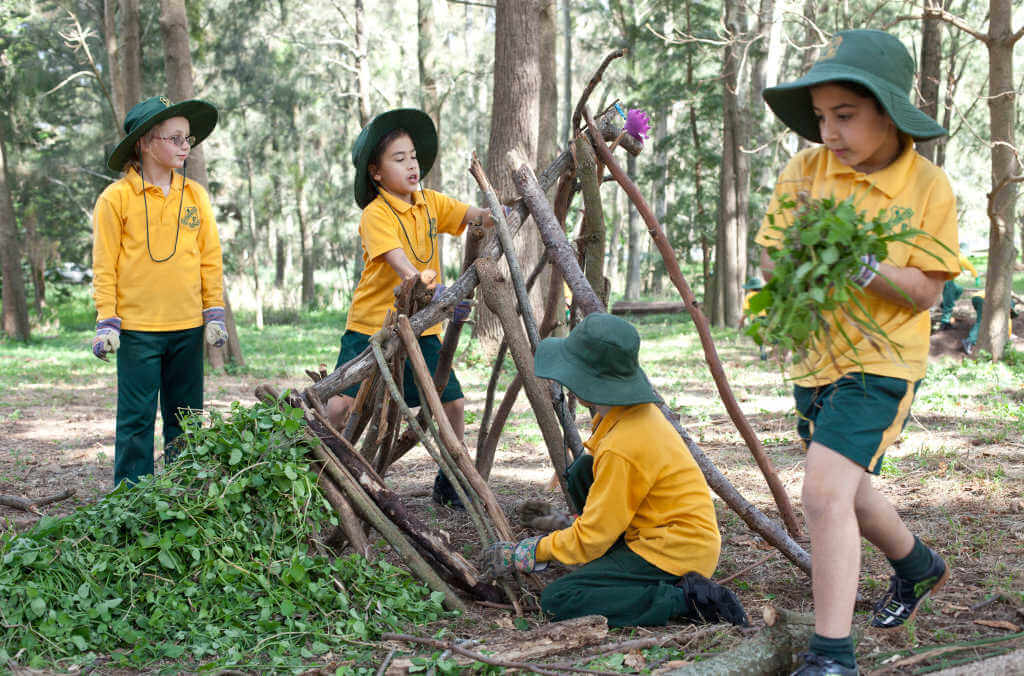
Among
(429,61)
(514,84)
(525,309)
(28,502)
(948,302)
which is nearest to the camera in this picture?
(525,309)

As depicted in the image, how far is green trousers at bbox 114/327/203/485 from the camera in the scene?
159 inches

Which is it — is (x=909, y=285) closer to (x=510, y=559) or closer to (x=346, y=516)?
(x=510, y=559)

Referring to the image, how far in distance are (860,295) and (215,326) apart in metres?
2.97

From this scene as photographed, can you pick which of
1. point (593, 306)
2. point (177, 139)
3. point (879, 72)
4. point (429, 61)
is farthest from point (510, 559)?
point (429, 61)

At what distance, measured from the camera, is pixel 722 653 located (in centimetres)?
247

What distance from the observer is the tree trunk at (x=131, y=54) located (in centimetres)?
1072

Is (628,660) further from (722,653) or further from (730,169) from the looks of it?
(730,169)

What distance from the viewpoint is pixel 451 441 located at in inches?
138

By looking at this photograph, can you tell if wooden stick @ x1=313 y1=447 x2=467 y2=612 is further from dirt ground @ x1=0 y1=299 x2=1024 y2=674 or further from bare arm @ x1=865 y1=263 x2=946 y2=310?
bare arm @ x1=865 y1=263 x2=946 y2=310

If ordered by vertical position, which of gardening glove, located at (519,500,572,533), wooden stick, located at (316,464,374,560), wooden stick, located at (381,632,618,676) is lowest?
gardening glove, located at (519,500,572,533)

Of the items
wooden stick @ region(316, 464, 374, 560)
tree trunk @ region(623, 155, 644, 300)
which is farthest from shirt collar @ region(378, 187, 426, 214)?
tree trunk @ region(623, 155, 644, 300)

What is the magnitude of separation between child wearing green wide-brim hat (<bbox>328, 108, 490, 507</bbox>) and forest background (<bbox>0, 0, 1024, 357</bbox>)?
52 centimetres

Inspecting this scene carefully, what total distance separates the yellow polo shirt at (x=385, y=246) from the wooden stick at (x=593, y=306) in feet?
1.89

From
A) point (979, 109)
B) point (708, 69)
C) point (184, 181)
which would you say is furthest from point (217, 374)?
point (979, 109)
